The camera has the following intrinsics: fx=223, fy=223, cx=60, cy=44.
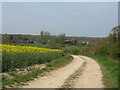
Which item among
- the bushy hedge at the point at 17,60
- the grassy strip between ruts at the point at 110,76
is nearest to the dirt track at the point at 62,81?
the grassy strip between ruts at the point at 110,76

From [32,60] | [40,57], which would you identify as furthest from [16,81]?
[40,57]

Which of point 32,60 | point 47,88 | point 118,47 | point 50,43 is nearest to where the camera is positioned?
point 47,88

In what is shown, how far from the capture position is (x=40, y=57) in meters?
23.2

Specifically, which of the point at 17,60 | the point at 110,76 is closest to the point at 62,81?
the point at 110,76

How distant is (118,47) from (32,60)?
10.3m

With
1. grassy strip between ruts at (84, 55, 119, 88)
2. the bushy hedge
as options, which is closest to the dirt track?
grassy strip between ruts at (84, 55, 119, 88)

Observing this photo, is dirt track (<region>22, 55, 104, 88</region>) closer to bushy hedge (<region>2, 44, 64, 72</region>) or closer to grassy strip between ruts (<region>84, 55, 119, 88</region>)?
grassy strip between ruts (<region>84, 55, 119, 88</region>)

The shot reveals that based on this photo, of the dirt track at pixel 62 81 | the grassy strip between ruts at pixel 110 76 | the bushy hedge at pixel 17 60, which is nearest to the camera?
the dirt track at pixel 62 81

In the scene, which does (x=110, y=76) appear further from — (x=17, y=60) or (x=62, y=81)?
(x=17, y=60)

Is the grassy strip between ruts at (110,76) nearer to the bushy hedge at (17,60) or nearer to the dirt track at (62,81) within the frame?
the dirt track at (62,81)

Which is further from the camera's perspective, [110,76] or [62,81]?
[110,76]

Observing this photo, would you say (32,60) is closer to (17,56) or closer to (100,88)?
(17,56)

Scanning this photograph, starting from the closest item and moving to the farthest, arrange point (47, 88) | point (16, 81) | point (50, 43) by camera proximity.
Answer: point (47, 88) → point (16, 81) → point (50, 43)

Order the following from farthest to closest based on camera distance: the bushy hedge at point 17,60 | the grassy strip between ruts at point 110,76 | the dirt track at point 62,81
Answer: the bushy hedge at point 17,60 → the grassy strip between ruts at point 110,76 → the dirt track at point 62,81
